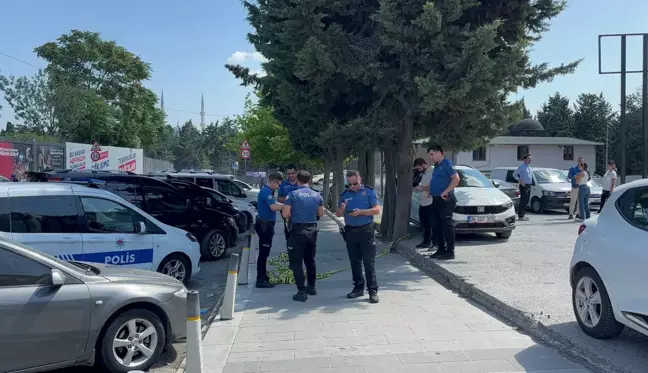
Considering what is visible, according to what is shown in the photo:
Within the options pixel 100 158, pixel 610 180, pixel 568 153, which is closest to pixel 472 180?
pixel 610 180

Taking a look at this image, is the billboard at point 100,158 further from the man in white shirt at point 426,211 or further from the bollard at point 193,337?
the bollard at point 193,337

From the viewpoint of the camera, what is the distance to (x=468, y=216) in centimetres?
1177

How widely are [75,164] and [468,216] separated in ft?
74.9

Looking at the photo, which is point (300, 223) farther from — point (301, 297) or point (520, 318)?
point (520, 318)

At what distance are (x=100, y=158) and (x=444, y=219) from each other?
25.6 m

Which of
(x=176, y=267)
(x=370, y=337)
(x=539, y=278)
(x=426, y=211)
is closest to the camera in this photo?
(x=370, y=337)

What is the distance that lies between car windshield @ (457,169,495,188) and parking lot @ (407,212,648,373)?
120 cm

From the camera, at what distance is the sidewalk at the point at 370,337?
5.06 metres

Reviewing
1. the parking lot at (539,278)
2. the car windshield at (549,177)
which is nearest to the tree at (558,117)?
the car windshield at (549,177)

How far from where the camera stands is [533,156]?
161ft

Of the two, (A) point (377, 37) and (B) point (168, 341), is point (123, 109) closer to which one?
(A) point (377, 37)

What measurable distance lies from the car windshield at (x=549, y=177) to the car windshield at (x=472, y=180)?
679 cm

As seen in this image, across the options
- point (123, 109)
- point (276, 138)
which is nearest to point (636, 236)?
point (276, 138)

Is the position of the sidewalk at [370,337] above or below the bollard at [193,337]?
below
